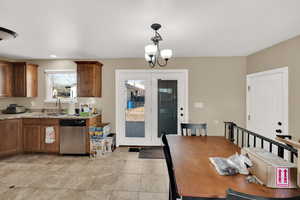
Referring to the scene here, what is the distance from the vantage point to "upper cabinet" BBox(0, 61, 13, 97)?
12.2ft

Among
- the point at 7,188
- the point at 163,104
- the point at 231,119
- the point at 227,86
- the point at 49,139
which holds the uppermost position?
the point at 227,86

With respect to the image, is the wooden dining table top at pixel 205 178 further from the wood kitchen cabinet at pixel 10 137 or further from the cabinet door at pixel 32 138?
the wood kitchen cabinet at pixel 10 137

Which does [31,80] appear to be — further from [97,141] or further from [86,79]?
[97,141]

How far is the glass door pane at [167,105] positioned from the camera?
4.08m

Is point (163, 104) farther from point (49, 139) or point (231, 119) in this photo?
point (49, 139)

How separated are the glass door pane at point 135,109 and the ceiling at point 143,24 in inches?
41.4

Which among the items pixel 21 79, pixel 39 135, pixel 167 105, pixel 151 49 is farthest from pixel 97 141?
pixel 21 79

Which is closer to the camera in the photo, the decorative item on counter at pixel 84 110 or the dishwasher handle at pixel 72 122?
the dishwasher handle at pixel 72 122

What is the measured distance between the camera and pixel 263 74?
3268mm

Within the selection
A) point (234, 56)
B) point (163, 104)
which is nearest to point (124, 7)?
point (163, 104)

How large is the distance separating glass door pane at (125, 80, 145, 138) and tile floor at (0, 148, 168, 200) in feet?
2.46

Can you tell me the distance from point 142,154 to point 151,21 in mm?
2848

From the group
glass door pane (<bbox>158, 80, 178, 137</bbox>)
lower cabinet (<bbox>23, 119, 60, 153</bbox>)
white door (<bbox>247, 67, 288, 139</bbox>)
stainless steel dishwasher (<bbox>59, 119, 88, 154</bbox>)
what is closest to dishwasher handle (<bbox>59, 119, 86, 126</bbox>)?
stainless steel dishwasher (<bbox>59, 119, 88, 154</bbox>)

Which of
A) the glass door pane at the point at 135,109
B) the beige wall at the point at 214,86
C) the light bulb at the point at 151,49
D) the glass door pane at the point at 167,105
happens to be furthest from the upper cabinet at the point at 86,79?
the light bulb at the point at 151,49
